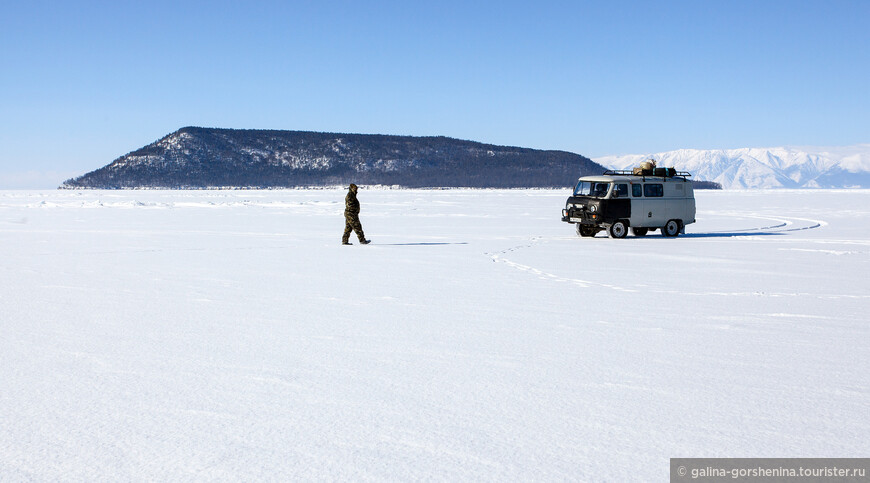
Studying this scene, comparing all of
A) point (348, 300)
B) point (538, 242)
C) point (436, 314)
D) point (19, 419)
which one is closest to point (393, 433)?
point (19, 419)

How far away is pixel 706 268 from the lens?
13031 millimetres

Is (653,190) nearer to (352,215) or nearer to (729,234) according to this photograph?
(729,234)

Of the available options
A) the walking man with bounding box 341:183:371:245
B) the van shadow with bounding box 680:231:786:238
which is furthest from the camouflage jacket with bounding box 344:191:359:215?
the van shadow with bounding box 680:231:786:238

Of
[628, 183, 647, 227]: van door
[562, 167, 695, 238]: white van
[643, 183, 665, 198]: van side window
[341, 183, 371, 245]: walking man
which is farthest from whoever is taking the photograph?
[643, 183, 665, 198]: van side window

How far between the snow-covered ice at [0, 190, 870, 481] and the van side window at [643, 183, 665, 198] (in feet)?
34.2

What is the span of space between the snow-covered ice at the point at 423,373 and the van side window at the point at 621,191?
32.6 ft

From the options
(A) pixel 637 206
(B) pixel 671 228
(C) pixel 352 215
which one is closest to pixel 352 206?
(C) pixel 352 215

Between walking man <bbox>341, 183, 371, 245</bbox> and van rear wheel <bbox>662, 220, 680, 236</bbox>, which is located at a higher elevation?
walking man <bbox>341, 183, 371, 245</bbox>

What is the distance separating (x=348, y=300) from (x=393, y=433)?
5.10m

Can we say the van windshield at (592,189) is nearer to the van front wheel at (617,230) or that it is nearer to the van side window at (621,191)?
the van side window at (621,191)

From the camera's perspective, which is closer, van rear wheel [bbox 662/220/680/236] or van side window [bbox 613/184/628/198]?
van side window [bbox 613/184/628/198]

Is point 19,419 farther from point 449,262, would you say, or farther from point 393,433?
point 449,262

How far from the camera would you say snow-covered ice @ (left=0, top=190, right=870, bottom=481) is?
3.78 meters

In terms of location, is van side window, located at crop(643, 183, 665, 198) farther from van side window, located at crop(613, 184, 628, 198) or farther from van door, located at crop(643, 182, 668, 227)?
van side window, located at crop(613, 184, 628, 198)
